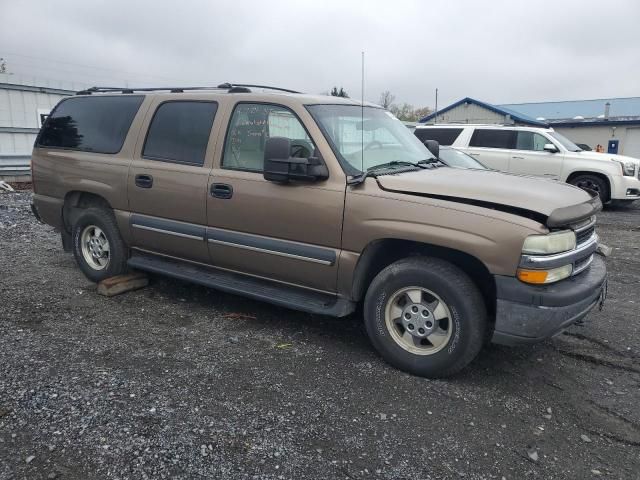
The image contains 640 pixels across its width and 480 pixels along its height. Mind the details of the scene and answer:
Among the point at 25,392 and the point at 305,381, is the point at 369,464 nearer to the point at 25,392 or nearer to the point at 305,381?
the point at 305,381

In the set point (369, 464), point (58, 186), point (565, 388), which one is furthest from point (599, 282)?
point (58, 186)

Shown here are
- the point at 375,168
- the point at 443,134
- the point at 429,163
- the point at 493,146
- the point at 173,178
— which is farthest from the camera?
the point at 443,134

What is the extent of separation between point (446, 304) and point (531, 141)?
33.1 feet

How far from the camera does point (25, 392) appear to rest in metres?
3.24

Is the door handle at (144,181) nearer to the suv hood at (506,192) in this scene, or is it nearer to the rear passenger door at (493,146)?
the suv hood at (506,192)

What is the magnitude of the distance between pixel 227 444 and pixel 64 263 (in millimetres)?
4433

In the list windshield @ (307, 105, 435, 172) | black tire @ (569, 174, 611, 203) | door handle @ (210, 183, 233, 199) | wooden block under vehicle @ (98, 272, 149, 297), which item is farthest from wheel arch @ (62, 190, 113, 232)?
black tire @ (569, 174, 611, 203)

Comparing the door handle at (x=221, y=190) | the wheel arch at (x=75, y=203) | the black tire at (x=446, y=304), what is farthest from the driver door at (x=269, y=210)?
the wheel arch at (x=75, y=203)

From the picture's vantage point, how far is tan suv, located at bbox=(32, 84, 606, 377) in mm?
3275

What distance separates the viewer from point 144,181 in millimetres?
4785

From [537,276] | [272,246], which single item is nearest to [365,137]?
[272,246]

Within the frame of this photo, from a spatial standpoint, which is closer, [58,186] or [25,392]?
[25,392]

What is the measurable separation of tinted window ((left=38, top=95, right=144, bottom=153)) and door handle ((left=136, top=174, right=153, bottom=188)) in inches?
19.0

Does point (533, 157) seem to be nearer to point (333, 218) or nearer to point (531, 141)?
point (531, 141)
